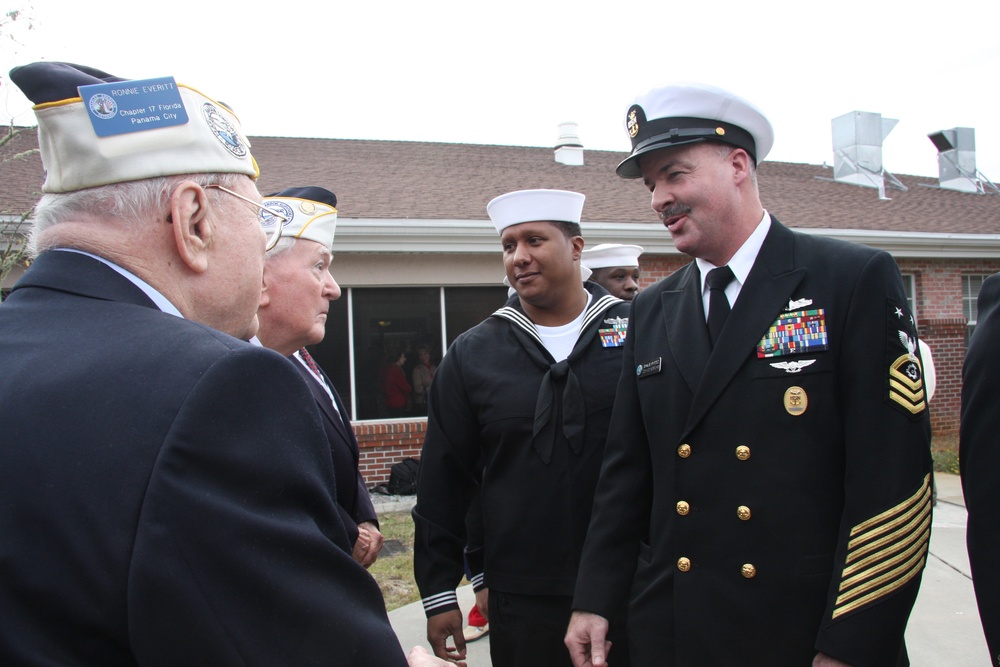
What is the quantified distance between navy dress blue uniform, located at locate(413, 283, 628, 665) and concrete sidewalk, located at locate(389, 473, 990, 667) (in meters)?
1.98

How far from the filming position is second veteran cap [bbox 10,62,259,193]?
1.24m

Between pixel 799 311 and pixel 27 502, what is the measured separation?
1807mm

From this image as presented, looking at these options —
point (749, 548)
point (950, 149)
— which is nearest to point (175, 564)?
point (749, 548)

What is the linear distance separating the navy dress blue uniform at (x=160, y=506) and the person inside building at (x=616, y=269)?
4703mm

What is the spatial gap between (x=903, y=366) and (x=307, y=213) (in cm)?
214

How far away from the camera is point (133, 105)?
1.31 m

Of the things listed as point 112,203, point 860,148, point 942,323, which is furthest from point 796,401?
point 860,148

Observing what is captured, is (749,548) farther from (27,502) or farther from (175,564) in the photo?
(27,502)

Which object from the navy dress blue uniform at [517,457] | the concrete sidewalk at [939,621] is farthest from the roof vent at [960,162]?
the navy dress blue uniform at [517,457]

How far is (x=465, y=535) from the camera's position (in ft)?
10.3

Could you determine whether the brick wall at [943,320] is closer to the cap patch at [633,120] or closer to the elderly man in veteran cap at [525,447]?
the elderly man in veteran cap at [525,447]

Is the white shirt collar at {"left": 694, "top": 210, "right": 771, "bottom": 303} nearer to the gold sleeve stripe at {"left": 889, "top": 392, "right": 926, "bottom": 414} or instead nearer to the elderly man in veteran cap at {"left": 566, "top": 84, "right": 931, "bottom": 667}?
the elderly man in veteran cap at {"left": 566, "top": 84, "right": 931, "bottom": 667}

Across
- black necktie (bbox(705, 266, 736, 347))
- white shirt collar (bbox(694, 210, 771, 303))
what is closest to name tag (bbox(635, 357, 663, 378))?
black necktie (bbox(705, 266, 736, 347))

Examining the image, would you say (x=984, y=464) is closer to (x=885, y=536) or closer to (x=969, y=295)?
(x=885, y=536)
